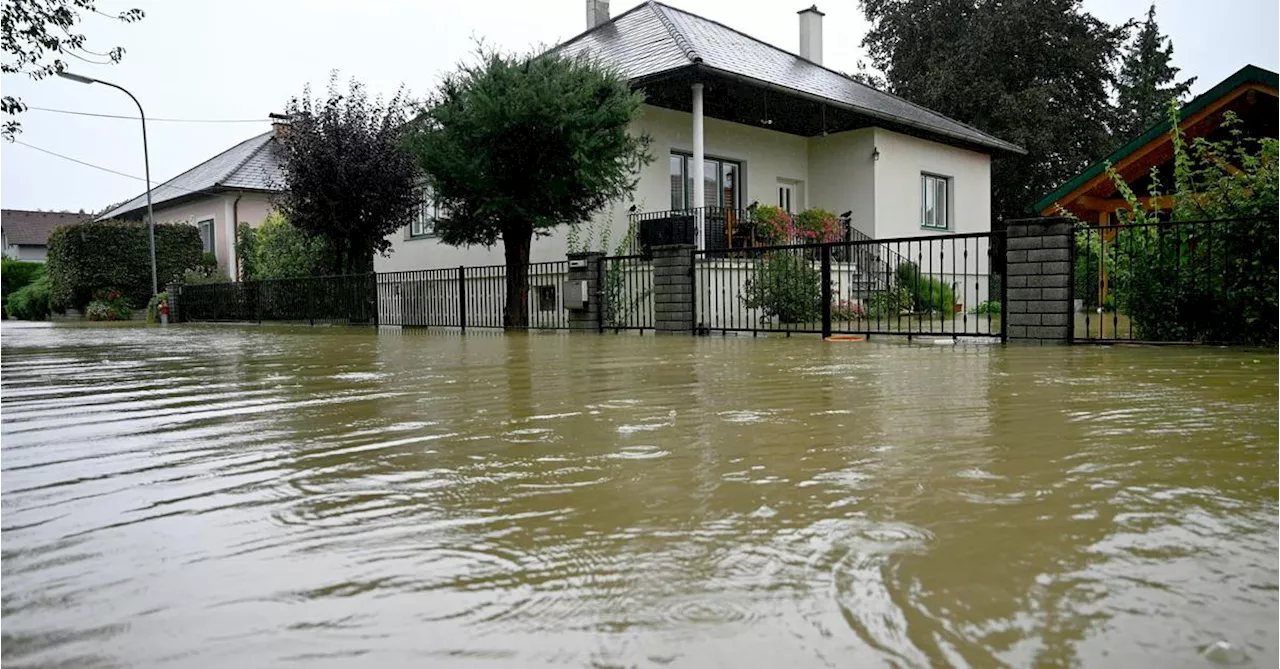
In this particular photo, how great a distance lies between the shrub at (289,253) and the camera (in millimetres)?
22781

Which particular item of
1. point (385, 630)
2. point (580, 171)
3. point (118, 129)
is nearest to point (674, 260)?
point (580, 171)

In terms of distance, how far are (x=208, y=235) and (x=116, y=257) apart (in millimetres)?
3171

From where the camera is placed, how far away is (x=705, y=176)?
19234 mm

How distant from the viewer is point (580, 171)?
13969mm

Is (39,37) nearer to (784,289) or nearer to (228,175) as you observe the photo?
(784,289)

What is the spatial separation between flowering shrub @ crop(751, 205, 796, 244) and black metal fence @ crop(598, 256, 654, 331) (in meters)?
3.52

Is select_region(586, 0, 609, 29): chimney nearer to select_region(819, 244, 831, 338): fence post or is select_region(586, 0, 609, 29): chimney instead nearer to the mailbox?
the mailbox

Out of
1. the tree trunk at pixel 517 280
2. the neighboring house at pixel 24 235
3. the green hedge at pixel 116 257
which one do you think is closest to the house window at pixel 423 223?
the tree trunk at pixel 517 280

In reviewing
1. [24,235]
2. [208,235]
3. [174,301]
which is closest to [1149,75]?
[208,235]

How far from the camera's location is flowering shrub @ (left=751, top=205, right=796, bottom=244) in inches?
679

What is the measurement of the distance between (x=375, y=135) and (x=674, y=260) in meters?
9.71

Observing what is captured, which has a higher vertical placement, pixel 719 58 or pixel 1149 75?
pixel 1149 75

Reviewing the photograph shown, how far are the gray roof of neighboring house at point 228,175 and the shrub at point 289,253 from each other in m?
2.94

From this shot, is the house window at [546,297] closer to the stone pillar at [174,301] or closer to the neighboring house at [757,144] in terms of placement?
the neighboring house at [757,144]
